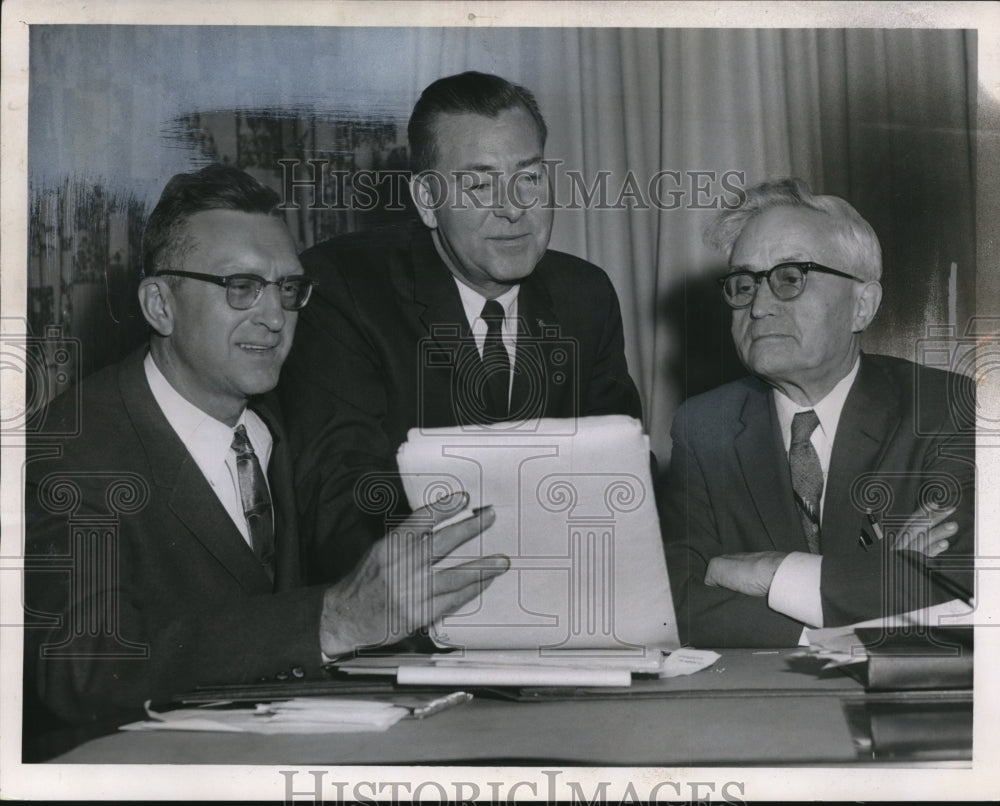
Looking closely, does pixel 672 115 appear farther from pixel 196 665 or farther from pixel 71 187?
pixel 196 665

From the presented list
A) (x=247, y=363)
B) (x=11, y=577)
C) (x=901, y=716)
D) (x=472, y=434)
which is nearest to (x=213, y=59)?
(x=247, y=363)

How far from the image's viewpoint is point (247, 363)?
3.84 m

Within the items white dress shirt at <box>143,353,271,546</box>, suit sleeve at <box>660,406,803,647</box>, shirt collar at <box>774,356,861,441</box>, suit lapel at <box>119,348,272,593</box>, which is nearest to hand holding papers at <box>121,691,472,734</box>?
suit lapel at <box>119,348,272,593</box>

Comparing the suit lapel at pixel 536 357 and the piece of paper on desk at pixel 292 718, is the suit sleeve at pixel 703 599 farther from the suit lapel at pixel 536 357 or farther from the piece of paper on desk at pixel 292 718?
the piece of paper on desk at pixel 292 718

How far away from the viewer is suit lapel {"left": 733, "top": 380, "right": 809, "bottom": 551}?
3947mm

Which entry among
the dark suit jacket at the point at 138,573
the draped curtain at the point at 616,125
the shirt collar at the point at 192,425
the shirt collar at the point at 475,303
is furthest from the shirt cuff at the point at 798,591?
the shirt collar at the point at 192,425

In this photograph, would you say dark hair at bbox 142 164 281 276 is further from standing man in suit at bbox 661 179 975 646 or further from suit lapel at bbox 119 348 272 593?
standing man in suit at bbox 661 179 975 646

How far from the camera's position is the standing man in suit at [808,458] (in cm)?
390

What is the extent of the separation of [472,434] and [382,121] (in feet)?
3.56

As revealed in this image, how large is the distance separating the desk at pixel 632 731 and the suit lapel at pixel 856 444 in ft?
1.57

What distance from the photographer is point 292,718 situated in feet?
12.2

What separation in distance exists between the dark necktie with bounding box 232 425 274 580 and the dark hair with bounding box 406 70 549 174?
1.08 m

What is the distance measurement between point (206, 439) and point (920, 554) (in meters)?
2.39

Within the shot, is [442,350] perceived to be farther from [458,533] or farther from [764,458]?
[764,458]
